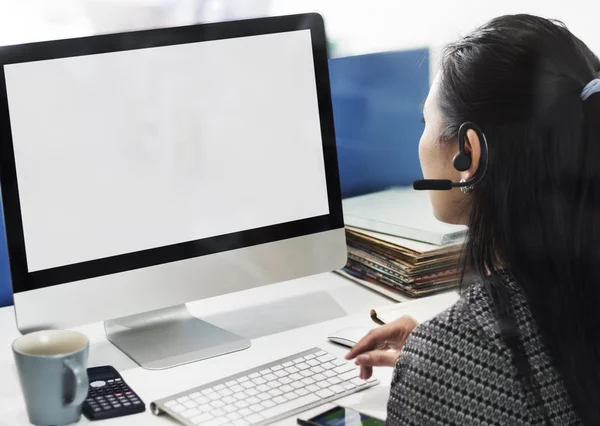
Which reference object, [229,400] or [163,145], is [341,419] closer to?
[229,400]

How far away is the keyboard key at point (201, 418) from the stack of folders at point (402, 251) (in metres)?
0.49

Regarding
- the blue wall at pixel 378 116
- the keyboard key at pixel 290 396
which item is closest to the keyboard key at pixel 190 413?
the keyboard key at pixel 290 396

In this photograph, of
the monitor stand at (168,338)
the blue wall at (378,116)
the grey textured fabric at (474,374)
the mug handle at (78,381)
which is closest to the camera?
the grey textured fabric at (474,374)

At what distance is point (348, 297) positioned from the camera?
53.1 inches

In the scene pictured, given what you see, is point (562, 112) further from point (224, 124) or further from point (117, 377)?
point (117, 377)

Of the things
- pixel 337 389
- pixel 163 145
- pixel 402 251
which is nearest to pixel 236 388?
pixel 337 389

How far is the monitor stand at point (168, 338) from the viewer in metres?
1.11

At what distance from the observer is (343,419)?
939mm

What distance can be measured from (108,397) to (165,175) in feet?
0.99

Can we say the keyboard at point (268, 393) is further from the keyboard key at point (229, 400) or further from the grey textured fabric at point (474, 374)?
the grey textured fabric at point (474, 374)

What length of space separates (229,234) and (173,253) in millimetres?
87

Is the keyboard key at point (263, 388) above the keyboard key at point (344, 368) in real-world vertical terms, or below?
above

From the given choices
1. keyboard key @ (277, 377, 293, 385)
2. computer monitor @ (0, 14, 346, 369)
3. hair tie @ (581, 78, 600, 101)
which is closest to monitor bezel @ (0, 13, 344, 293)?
computer monitor @ (0, 14, 346, 369)

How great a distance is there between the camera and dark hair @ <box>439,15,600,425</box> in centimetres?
84
